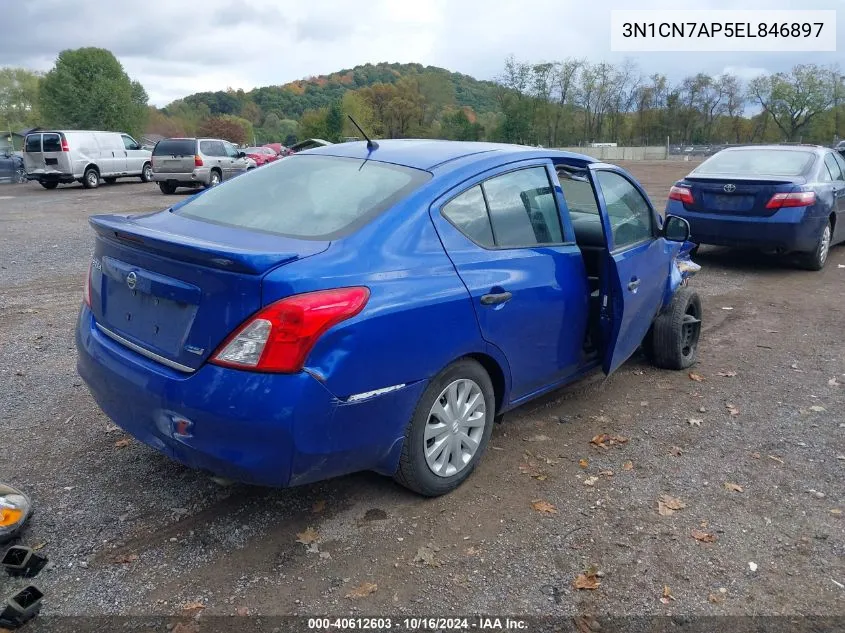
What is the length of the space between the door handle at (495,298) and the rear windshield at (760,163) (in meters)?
6.77

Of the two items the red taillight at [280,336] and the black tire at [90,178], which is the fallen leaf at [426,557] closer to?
the red taillight at [280,336]

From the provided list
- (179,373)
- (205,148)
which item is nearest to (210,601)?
(179,373)

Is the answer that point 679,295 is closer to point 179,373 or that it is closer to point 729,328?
point 729,328

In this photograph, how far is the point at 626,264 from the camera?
13.9 ft

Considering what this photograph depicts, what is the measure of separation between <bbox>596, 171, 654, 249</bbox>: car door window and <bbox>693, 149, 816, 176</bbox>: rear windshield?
489cm

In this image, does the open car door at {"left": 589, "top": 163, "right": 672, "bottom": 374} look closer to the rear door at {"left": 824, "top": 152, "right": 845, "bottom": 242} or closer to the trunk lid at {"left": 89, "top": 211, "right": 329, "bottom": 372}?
the trunk lid at {"left": 89, "top": 211, "right": 329, "bottom": 372}

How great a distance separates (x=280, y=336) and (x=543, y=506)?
1.61m

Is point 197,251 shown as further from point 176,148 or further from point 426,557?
point 176,148

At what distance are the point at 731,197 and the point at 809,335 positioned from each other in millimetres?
2811

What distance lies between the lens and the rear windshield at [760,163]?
8930 millimetres

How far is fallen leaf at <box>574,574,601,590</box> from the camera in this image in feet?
9.18

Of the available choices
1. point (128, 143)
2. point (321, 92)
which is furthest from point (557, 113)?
point (128, 143)

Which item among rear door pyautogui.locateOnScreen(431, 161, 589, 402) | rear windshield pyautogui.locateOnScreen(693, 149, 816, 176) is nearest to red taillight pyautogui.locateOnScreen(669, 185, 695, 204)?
rear windshield pyautogui.locateOnScreen(693, 149, 816, 176)

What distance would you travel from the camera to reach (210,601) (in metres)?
2.66
